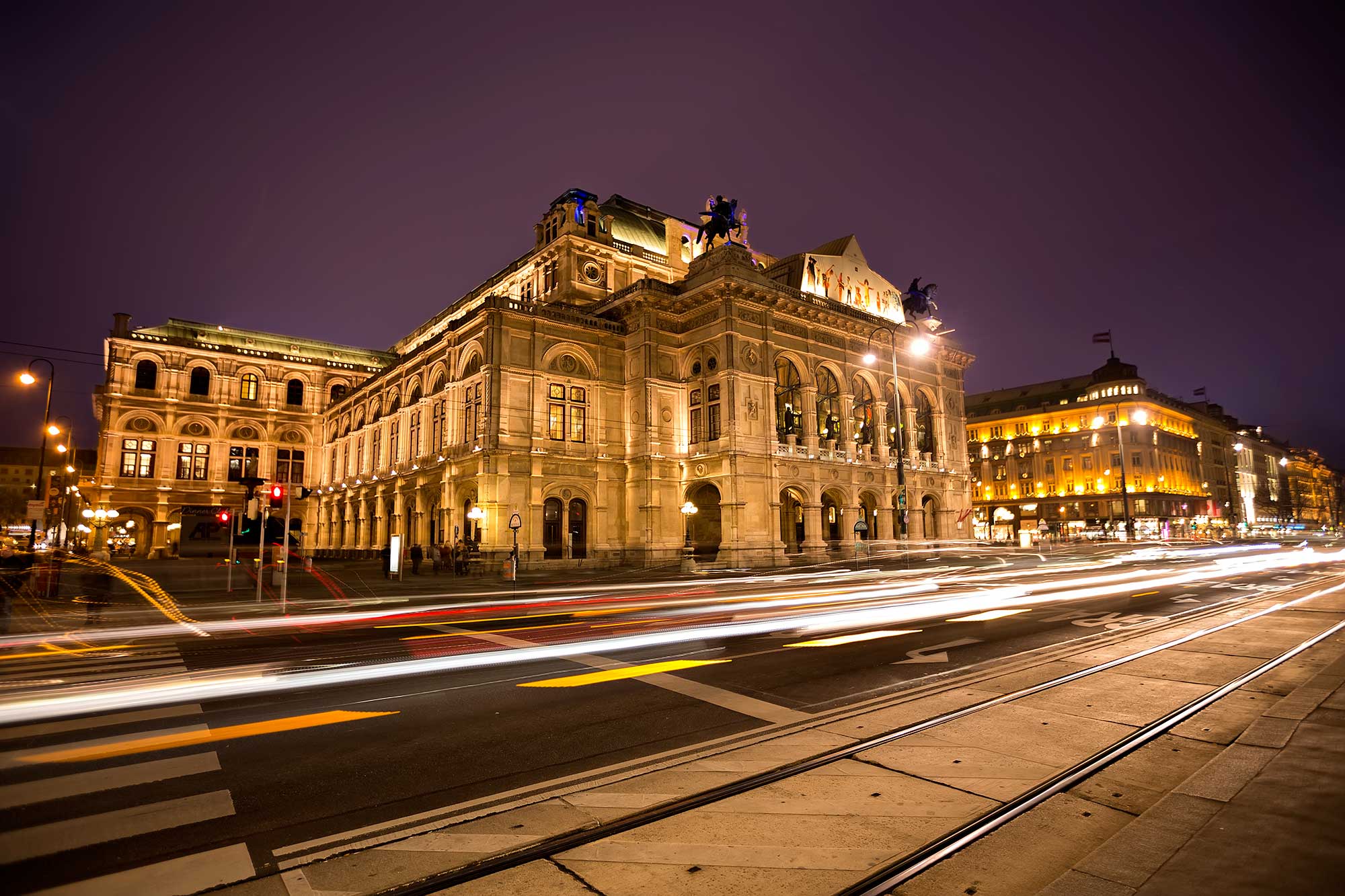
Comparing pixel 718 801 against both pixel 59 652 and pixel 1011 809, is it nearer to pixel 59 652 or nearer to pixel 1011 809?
pixel 1011 809

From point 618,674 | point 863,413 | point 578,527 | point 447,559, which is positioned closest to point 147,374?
point 447,559

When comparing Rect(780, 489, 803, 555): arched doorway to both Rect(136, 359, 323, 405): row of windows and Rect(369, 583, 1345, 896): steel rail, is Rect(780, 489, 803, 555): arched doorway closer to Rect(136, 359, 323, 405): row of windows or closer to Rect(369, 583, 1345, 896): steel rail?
Rect(369, 583, 1345, 896): steel rail

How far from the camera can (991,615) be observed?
16.2 metres

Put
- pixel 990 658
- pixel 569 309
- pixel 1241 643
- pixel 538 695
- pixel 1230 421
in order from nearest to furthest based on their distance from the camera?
pixel 538 695, pixel 990 658, pixel 1241 643, pixel 569 309, pixel 1230 421

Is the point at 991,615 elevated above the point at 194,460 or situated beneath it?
situated beneath

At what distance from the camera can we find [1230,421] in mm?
128500

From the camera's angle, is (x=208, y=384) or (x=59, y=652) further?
(x=208, y=384)

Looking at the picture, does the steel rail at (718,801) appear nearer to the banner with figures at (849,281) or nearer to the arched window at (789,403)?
the arched window at (789,403)

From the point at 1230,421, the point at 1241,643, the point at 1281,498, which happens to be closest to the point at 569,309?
the point at 1241,643

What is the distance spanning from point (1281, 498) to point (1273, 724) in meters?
200

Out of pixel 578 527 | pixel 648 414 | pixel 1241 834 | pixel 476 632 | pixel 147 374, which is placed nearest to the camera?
pixel 1241 834

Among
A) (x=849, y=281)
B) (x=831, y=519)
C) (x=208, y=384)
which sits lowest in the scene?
(x=831, y=519)

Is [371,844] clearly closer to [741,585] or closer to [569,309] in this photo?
[741,585]

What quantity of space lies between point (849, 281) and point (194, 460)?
61.1m
